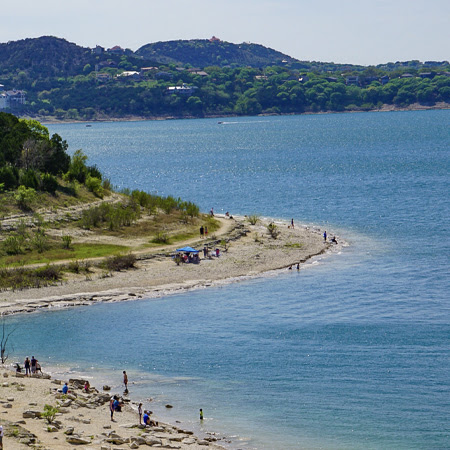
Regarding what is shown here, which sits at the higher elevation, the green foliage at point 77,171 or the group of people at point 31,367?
the green foliage at point 77,171

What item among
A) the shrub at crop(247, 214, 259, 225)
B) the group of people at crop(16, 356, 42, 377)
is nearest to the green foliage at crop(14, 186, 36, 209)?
the shrub at crop(247, 214, 259, 225)

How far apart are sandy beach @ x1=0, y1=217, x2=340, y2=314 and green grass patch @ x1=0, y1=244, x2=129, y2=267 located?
207 centimetres

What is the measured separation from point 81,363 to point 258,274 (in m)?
22.9

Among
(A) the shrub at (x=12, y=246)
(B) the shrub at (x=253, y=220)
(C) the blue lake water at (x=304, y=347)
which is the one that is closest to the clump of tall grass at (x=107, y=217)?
(A) the shrub at (x=12, y=246)

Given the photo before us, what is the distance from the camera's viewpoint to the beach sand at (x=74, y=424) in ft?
104

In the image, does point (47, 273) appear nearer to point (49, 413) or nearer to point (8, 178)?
point (8, 178)

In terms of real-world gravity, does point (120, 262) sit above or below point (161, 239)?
below

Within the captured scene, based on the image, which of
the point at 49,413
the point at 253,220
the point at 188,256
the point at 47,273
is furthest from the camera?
the point at 253,220

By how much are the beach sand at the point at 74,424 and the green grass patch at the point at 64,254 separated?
23.8 meters

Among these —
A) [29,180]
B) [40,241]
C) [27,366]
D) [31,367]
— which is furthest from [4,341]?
[29,180]

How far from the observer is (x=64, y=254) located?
66312 millimetres

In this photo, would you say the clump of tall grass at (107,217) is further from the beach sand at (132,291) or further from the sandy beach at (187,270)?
the beach sand at (132,291)

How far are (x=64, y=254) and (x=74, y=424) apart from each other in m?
33.2

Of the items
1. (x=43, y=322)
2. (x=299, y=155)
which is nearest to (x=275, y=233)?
(x=43, y=322)
